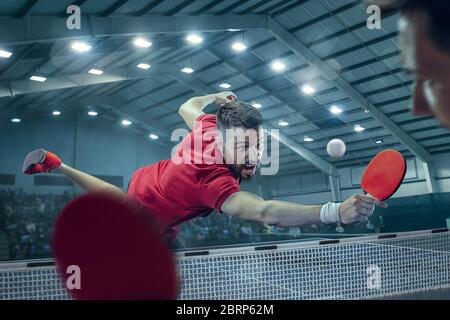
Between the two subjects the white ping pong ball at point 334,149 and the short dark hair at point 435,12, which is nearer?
the short dark hair at point 435,12

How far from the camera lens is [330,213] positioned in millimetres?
1227

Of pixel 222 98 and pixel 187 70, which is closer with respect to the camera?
pixel 222 98

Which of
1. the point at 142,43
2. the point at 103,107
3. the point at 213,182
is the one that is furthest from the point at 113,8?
the point at 103,107

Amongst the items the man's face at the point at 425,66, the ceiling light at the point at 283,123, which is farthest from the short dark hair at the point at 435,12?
the ceiling light at the point at 283,123

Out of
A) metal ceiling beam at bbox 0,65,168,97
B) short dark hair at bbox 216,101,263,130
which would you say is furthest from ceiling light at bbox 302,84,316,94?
short dark hair at bbox 216,101,263,130

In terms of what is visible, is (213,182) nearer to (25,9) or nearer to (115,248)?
(115,248)

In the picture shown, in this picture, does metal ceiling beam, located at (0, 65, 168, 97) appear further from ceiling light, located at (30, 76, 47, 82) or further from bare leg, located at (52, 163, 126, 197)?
bare leg, located at (52, 163, 126, 197)

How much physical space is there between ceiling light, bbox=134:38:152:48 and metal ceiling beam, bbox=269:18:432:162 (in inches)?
120

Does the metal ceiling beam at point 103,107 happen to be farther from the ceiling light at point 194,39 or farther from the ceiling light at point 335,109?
the ceiling light at point 335,109

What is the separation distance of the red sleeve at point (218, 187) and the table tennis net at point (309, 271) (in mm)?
783

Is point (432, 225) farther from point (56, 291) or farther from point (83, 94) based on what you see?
point (83, 94)

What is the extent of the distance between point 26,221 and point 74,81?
4139 mm

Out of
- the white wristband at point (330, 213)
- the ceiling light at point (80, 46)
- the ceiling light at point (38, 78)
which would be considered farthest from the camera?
the ceiling light at point (38, 78)

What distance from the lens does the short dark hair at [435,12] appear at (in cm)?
45
